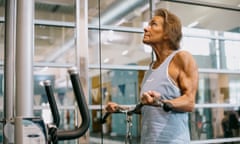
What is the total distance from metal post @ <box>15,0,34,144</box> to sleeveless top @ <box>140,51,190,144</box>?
718 millimetres

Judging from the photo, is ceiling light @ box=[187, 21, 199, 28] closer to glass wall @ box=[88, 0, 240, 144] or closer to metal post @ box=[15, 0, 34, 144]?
glass wall @ box=[88, 0, 240, 144]

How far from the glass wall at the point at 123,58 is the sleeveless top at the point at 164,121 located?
0.64 meters

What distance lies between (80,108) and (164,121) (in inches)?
27.4

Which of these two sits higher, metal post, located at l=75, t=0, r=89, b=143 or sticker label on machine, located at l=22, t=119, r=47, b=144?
metal post, located at l=75, t=0, r=89, b=143

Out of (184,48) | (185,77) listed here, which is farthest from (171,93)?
(184,48)

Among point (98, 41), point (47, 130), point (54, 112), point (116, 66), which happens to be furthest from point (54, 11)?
point (47, 130)

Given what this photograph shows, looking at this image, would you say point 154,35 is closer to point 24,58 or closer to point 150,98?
point 150,98

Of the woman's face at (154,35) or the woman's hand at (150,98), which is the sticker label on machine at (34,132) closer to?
the woman's hand at (150,98)

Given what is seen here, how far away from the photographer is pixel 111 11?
3.57 m

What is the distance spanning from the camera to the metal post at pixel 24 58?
43.3 inches

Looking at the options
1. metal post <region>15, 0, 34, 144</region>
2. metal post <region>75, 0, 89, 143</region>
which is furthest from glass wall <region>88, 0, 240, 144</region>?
metal post <region>15, 0, 34, 144</region>

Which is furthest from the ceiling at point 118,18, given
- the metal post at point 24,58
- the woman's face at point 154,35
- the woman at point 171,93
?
the metal post at point 24,58

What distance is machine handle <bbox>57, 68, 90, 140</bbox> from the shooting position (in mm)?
990

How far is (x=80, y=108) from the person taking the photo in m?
1.03
